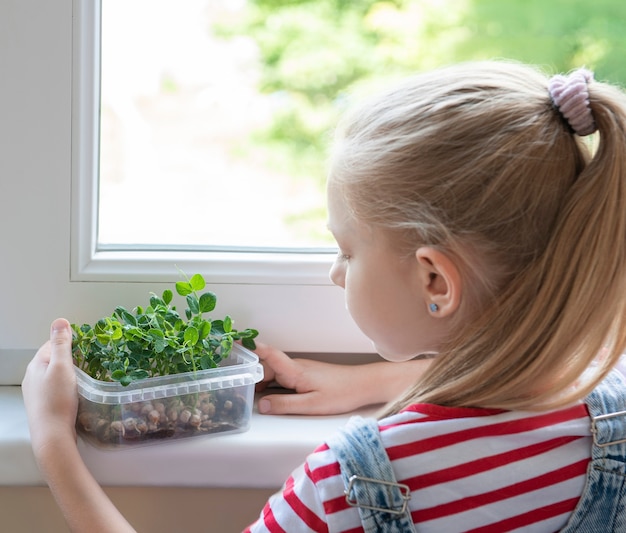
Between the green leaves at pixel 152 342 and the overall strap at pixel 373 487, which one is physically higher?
the green leaves at pixel 152 342

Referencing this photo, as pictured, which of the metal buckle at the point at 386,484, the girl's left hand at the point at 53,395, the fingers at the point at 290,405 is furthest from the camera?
the fingers at the point at 290,405

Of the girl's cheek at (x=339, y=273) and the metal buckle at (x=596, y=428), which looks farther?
the girl's cheek at (x=339, y=273)

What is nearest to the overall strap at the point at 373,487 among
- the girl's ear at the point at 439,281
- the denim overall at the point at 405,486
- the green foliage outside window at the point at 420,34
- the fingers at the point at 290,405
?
the denim overall at the point at 405,486

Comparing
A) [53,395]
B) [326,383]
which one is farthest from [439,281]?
[53,395]

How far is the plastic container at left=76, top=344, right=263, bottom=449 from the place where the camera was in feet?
2.52

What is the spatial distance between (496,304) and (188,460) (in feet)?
1.12

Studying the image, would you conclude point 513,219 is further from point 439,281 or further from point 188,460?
point 188,460

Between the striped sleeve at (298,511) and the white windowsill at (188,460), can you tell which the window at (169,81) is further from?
the striped sleeve at (298,511)

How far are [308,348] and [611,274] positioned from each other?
392 millimetres

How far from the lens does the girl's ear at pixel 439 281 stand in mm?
656

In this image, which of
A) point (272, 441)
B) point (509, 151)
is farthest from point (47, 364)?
point (509, 151)

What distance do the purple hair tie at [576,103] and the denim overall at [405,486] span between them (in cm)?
23

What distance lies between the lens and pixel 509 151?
0.63 m

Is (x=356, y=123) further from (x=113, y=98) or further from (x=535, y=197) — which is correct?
(x=113, y=98)
